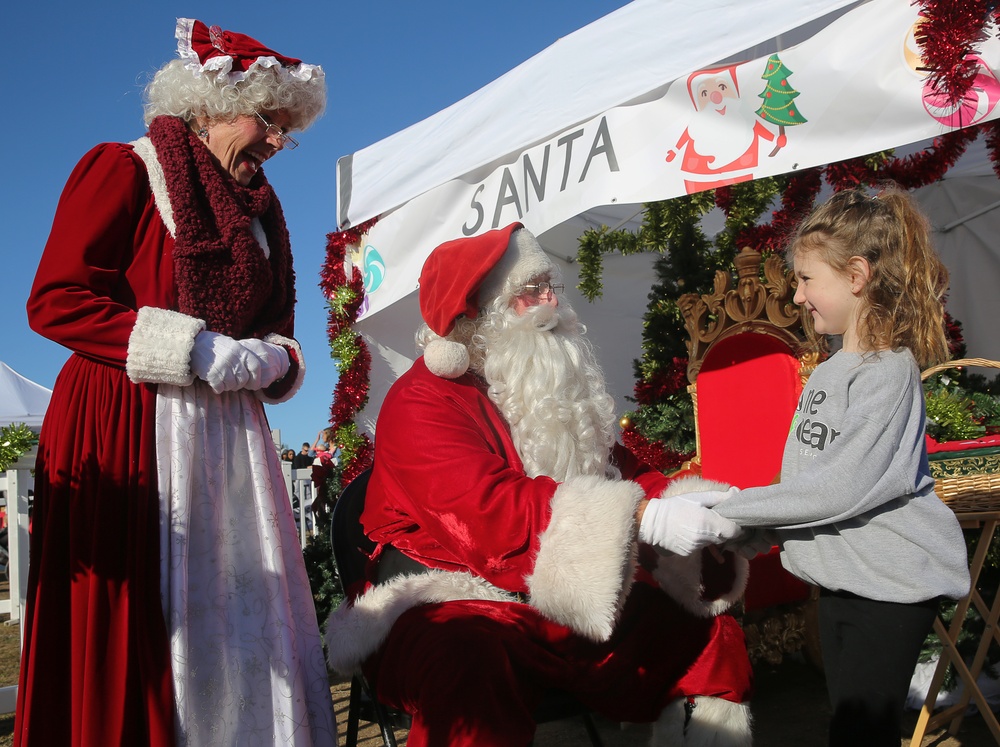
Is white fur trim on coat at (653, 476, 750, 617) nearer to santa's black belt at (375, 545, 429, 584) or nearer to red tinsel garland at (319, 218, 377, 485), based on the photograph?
→ santa's black belt at (375, 545, 429, 584)

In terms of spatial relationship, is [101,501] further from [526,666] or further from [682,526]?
[682,526]

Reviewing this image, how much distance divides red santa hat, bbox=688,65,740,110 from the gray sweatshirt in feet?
4.90

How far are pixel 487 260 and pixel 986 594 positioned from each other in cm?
261

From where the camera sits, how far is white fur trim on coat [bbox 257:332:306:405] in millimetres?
2242

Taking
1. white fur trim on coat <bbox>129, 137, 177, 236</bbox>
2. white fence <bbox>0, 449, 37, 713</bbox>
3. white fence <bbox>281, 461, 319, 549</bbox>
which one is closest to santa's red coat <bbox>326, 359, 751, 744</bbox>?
white fur trim on coat <bbox>129, 137, 177, 236</bbox>

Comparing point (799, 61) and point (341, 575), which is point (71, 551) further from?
point (799, 61)

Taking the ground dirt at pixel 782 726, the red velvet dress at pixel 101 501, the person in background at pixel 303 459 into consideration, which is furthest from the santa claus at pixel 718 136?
the person in background at pixel 303 459

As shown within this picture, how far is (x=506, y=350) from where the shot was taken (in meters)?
2.50

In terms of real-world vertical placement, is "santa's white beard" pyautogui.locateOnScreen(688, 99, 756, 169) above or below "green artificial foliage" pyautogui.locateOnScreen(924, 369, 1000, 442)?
above

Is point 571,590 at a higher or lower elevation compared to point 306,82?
lower

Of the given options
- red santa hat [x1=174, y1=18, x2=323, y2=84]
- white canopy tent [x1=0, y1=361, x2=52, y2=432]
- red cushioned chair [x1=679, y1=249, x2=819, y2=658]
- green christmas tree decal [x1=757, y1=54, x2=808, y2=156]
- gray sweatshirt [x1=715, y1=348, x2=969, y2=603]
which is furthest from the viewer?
white canopy tent [x1=0, y1=361, x2=52, y2=432]

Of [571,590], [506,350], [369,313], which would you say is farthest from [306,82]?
[369,313]

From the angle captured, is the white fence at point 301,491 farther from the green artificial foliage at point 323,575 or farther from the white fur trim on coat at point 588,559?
the white fur trim on coat at point 588,559

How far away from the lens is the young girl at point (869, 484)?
176 cm
